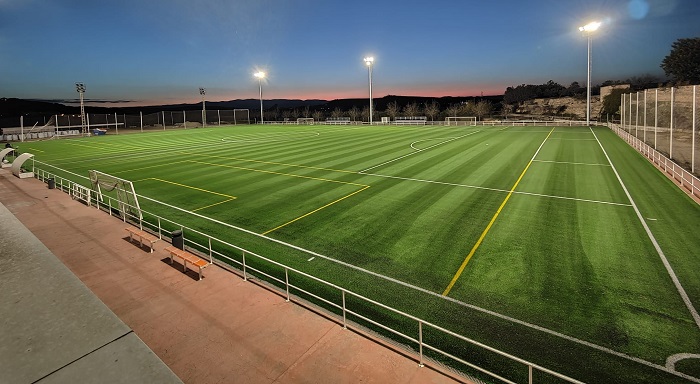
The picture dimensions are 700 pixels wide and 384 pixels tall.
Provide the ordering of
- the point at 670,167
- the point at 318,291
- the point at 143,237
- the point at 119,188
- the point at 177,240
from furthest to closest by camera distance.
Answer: the point at 670,167 → the point at 119,188 → the point at 143,237 → the point at 177,240 → the point at 318,291

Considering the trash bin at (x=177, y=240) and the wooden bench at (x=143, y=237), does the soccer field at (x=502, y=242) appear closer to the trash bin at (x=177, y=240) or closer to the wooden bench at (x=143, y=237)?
the trash bin at (x=177, y=240)

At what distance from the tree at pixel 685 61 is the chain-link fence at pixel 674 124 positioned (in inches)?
3933

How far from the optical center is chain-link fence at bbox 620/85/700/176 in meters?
22.5

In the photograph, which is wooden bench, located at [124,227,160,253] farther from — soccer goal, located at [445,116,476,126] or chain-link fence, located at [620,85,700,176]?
soccer goal, located at [445,116,476,126]

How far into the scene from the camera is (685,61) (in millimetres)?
106812

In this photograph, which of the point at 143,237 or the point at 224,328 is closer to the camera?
the point at 224,328

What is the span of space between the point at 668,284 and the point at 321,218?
1250 cm

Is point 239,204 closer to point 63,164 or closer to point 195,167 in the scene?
point 195,167

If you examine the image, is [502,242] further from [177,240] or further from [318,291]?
[177,240]

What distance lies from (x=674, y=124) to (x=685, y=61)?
113706 millimetres

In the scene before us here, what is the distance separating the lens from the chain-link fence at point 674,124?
2253cm

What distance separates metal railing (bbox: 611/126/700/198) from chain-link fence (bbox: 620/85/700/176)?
1.56 ft

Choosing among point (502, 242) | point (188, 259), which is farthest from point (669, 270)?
point (188, 259)

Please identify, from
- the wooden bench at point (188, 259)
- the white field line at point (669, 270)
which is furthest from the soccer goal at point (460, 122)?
the wooden bench at point (188, 259)
